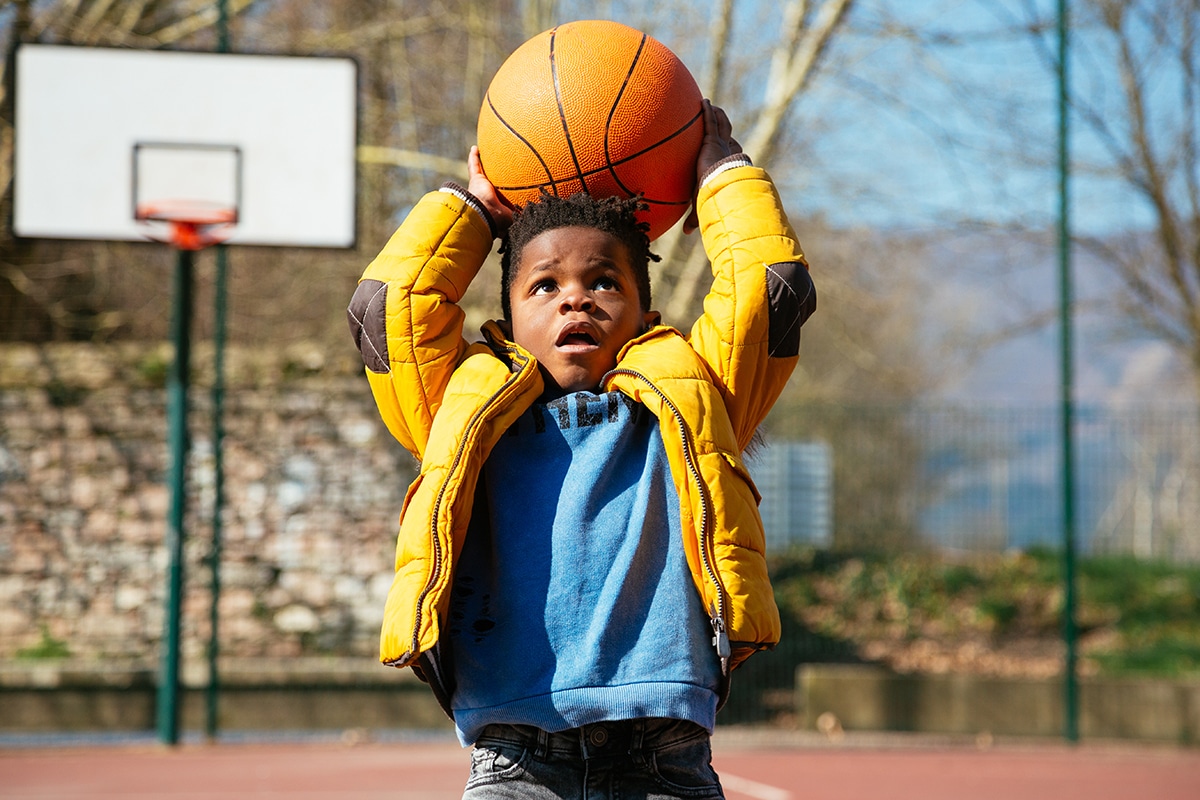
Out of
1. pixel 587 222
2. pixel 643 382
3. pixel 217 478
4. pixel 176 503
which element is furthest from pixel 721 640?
pixel 217 478

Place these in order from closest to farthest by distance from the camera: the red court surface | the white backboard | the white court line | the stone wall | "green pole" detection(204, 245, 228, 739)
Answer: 1. the white court line
2. the red court surface
3. the white backboard
4. "green pole" detection(204, 245, 228, 739)
5. the stone wall

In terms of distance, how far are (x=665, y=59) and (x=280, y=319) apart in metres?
10.6

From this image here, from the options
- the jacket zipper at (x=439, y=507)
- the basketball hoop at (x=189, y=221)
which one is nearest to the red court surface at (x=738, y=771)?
the basketball hoop at (x=189, y=221)

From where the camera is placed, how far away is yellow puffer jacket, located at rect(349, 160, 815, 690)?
2.41 metres

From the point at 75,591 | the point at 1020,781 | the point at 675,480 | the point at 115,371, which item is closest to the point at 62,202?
the point at 115,371

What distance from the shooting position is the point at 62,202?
9086 mm

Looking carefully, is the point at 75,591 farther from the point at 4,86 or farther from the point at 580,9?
the point at 580,9

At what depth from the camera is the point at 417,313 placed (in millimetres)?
2594

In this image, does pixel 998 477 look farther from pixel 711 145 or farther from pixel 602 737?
pixel 602 737

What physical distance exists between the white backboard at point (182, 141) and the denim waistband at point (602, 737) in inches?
276

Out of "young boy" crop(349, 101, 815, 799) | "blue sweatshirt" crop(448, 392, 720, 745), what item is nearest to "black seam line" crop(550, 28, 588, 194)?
"young boy" crop(349, 101, 815, 799)

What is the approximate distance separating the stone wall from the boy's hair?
772 cm

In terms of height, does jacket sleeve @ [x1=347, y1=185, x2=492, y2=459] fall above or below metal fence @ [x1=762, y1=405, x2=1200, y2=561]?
above

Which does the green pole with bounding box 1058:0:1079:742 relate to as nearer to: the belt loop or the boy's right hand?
the boy's right hand
